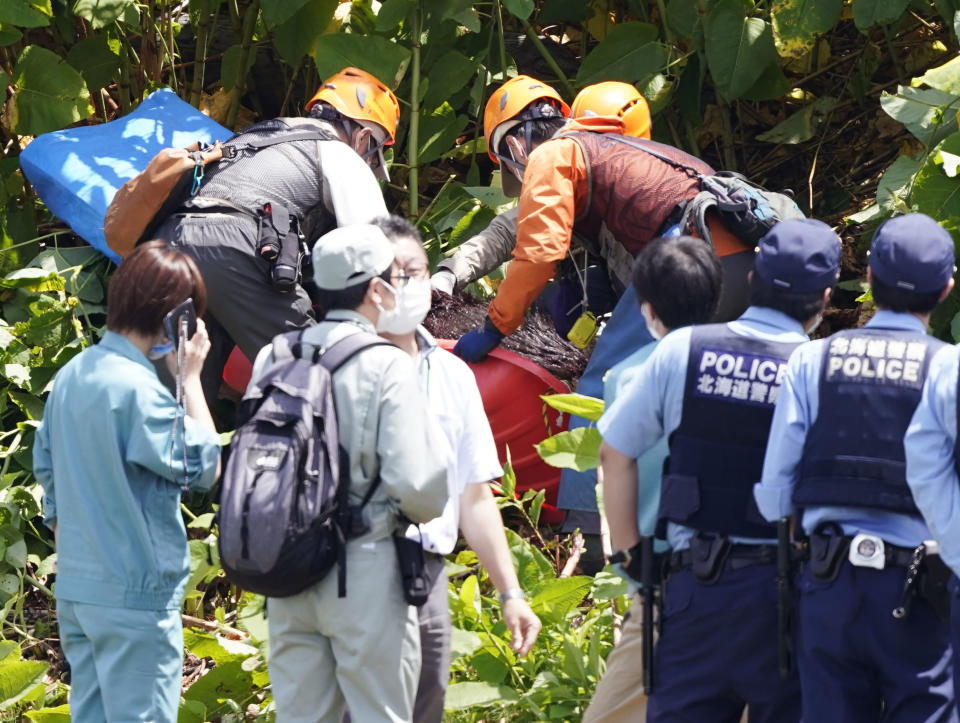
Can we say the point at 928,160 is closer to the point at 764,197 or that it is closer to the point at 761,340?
the point at 764,197

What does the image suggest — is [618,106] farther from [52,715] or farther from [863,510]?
[52,715]

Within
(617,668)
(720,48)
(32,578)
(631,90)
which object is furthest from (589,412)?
(720,48)

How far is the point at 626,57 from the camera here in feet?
19.4

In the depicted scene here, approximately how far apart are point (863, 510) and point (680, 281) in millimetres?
603

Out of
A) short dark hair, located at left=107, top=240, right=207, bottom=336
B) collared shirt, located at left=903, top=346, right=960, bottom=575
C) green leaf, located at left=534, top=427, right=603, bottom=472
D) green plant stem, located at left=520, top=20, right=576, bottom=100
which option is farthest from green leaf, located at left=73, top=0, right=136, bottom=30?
collared shirt, located at left=903, top=346, right=960, bottom=575

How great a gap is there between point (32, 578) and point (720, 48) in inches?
124

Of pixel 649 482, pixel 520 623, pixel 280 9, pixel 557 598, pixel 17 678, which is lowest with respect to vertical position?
pixel 17 678

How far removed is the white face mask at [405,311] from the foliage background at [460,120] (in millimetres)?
1042

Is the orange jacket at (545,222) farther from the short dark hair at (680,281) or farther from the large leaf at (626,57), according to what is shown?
the large leaf at (626,57)

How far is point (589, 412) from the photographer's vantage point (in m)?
3.78

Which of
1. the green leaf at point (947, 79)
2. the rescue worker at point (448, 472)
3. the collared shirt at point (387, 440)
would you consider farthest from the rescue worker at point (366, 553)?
the green leaf at point (947, 79)

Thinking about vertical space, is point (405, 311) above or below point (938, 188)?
above

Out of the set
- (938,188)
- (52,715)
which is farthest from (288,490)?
(938,188)

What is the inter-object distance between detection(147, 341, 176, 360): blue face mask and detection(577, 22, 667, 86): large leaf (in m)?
3.10
